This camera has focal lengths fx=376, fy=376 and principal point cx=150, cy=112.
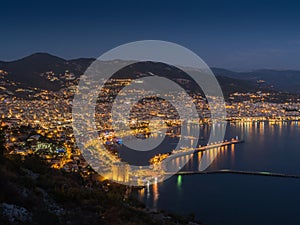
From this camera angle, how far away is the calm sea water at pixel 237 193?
8219 mm

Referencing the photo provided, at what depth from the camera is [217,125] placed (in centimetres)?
Result: 2464

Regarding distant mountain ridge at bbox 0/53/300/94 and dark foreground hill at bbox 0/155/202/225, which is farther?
distant mountain ridge at bbox 0/53/300/94

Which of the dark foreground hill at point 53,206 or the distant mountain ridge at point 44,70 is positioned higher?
the distant mountain ridge at point 44,70

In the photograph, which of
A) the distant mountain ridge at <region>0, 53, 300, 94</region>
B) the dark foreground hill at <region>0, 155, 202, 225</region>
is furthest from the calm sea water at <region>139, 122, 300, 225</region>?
the distant mountain ridge at <region>0, 53, 300, 94</region>

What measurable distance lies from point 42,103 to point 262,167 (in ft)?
46.4

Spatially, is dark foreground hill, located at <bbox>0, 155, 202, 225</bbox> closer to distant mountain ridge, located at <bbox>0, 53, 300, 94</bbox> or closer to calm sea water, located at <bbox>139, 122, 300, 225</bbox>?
calm sea water, located at <bbox>139, 122, 300, 225</bbox>

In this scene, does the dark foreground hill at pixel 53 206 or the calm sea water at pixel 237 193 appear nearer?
the dark foreground hill at pixel 53 206

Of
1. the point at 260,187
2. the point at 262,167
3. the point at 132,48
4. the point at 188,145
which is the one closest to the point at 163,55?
the point at 132,48

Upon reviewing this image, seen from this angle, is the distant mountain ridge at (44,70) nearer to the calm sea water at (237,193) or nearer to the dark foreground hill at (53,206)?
the calm sea water at (237,193)

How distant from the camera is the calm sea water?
27.0ft

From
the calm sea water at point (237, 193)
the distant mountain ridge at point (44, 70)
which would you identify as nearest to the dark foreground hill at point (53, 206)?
the calm sea water at point (237, 193)

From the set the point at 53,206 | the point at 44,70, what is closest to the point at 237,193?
the point at 53,206

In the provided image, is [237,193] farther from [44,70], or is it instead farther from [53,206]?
[44,70]

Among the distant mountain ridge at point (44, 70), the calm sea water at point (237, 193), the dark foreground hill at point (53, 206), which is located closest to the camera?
the dark foreground hill at point (53, 206)
